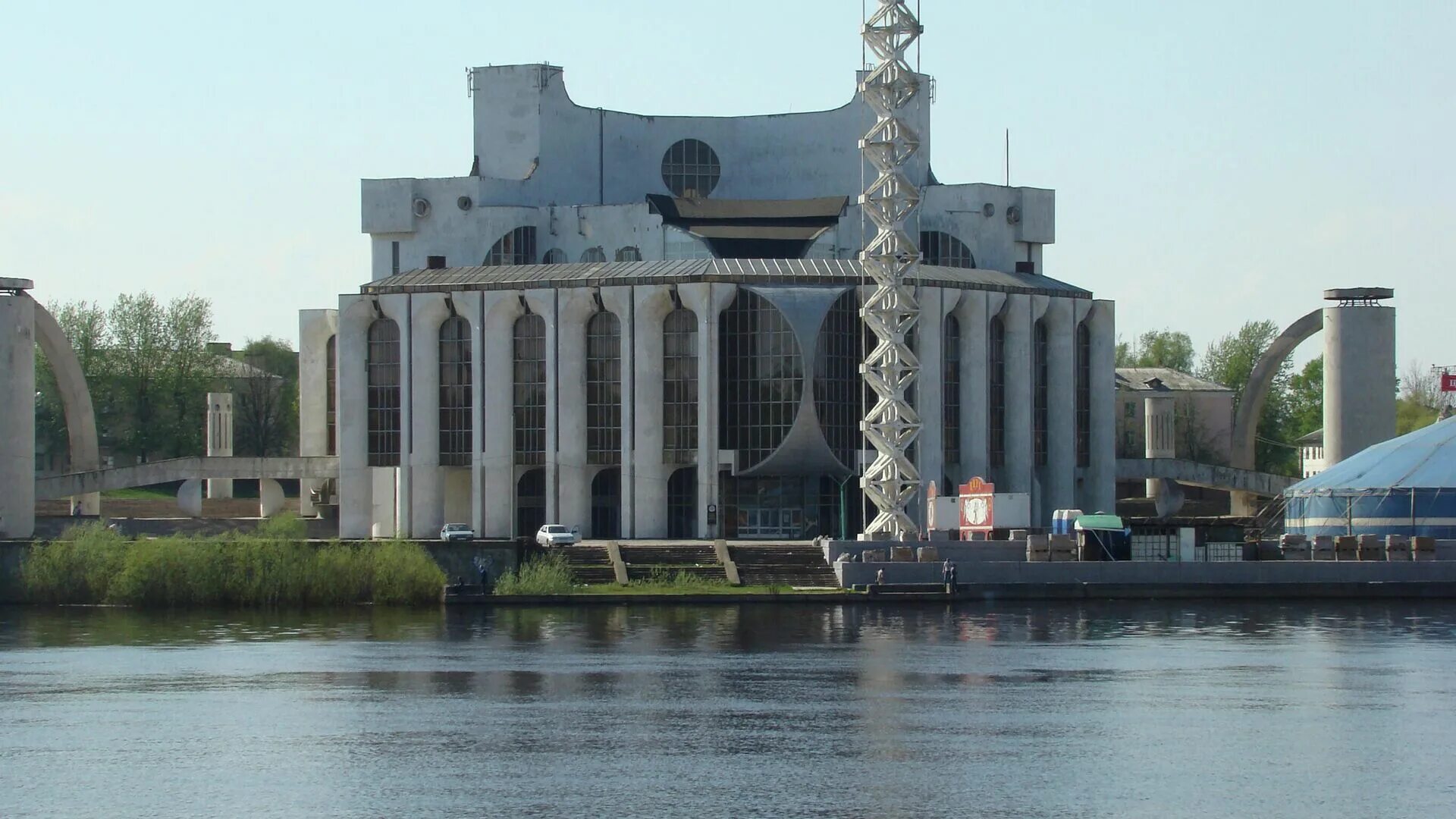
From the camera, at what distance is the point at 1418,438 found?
93750 millimetres

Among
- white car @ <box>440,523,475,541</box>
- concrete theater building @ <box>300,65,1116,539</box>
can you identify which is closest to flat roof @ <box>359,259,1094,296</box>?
concrete theater building @ <box>300,65,1116,539</box>

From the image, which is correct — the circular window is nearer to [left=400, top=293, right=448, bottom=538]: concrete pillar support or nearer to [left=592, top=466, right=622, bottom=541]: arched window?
[left=400, top=293, right=448, bottom=538]: concrete pillar support

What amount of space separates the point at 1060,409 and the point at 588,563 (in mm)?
29314

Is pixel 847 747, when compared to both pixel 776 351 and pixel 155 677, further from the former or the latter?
pixel 776 351

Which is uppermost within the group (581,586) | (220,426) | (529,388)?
(529,388)

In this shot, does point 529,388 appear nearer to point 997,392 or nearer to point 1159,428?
point 997,392

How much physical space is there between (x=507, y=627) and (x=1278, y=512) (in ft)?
134

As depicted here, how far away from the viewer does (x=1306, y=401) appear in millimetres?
162500

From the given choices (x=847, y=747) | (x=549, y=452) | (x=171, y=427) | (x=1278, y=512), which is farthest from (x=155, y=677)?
(x=171, y=427)

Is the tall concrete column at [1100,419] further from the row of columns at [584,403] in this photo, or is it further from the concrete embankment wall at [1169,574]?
the concrete embankment wall at [1169,574]

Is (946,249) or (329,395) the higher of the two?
(946,249)

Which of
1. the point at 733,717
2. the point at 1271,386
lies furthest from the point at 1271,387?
the point at 733,717

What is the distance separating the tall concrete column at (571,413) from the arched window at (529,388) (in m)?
1.04

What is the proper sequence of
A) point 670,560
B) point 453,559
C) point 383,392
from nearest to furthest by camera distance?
point 453,559 → point 670,560 → point 383,392
